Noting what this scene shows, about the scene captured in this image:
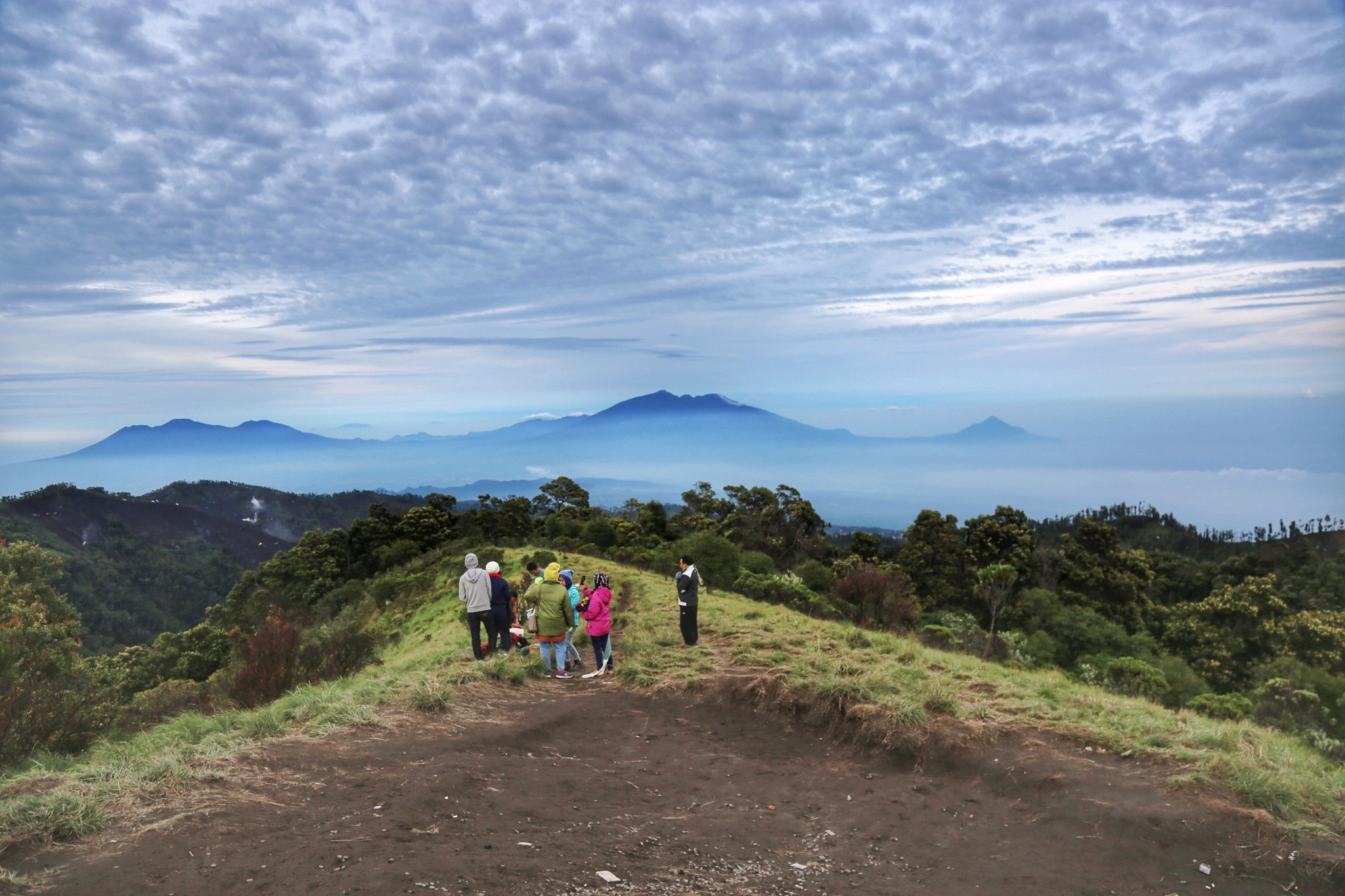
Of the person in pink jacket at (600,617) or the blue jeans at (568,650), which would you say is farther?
the blue jeans at (568,650)

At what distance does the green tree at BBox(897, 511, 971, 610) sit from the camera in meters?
43.0

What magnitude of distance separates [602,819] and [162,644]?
4331 centimetres

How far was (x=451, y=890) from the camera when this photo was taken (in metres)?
4.93

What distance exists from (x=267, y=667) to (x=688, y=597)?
711cm

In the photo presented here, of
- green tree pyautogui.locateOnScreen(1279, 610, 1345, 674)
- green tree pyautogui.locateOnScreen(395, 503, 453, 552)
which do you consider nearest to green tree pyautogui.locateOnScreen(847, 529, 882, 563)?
green tree pyautogui.locateOnScreen(1279, 610, 1345, 674)

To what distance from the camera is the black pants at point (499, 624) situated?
12.7 m

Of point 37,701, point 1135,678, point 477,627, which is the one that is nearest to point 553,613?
point 477,627

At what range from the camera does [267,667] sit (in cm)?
1207

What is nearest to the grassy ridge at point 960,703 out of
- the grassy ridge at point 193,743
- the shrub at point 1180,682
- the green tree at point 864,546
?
the grassy ridge at point 193,743

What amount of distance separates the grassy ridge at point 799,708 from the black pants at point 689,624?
23 centimetres

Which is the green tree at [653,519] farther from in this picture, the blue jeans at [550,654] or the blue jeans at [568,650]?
the blue jeans at [550,654]

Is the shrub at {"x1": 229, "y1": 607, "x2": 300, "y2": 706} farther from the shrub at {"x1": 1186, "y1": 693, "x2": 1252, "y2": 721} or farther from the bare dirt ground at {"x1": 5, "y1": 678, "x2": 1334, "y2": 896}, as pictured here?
the shrub at {"x1": 1186, "y1": 693, "x2": 1252, "y2": 721}

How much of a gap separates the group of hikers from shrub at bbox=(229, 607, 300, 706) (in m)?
3.09

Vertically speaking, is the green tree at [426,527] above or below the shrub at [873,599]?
above
